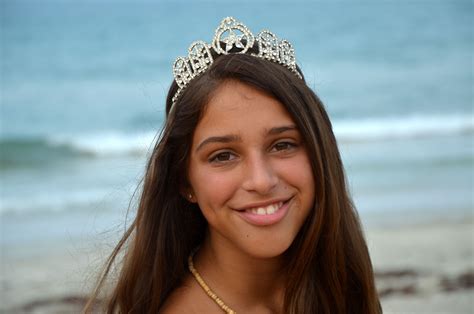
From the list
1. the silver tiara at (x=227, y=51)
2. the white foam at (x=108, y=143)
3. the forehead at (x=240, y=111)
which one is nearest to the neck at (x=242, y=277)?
the forehead at (x=240, y=111)

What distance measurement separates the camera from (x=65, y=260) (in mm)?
8703

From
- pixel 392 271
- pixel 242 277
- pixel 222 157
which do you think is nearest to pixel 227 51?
pixel 222 157

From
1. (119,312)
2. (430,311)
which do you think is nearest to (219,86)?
(119,312)

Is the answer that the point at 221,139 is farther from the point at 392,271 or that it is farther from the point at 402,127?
the point at 402,127

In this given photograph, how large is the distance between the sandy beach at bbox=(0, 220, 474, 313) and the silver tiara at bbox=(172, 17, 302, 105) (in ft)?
9.65

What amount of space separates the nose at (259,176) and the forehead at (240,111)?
13 cm

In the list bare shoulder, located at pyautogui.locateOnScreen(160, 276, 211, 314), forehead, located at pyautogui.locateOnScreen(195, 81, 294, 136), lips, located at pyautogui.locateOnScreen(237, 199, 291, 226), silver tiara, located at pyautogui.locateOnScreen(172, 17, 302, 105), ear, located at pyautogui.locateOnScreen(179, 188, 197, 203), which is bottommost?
bare shoulder, located at pyautogui.locateOnScreen(160, 276, 211, 314)

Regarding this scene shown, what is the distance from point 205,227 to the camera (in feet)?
13.1

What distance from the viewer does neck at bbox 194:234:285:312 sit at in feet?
12.3

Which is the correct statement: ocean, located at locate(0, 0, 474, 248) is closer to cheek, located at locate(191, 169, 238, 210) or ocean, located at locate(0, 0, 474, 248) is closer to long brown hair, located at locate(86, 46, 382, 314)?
long brown hair, located at locate(86, 46, 382, 314)

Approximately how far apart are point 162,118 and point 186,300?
13.2 metres

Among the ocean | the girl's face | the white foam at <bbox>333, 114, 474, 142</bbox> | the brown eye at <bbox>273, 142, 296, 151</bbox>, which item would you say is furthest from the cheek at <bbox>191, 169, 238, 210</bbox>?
the white foam at <bbox>333, 114, 474, 142</bbox>

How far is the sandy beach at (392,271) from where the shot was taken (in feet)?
23.0

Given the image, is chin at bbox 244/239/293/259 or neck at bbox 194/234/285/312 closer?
chin at bbox 244/239/293/259
